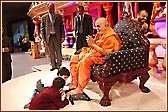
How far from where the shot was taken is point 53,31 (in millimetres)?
3994

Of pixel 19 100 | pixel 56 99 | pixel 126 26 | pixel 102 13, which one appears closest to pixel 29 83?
pixel 19 100

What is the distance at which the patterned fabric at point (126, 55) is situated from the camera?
219 centimetres

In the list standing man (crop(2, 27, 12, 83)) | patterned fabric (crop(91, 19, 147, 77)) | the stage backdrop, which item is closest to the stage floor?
patterned fabric (crop(91, 19, 147, 77))

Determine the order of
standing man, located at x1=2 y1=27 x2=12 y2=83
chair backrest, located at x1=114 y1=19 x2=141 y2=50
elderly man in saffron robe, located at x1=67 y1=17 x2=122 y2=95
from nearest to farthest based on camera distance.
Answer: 1. elderly man in saffron robe, located at x1=67 y1=17 x2=122 y2=95
2. chair backrest, located at x1=114 y1=19 x2=141 y2=50
3. standing man, located at x1=2 y1=27 x2=12 y2=83

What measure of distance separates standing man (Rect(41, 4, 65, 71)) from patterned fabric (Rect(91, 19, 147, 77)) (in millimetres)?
1600

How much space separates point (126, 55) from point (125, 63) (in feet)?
0.29

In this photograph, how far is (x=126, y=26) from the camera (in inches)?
102

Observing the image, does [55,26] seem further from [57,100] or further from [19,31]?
[19,31]

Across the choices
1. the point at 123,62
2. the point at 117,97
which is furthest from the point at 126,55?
the point at 117,97

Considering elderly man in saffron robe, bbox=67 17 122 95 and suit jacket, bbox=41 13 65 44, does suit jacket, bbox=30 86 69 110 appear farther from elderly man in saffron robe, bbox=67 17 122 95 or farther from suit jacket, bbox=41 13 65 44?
suit jacket, bbox=41 13 65 44

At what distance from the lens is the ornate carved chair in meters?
2.17

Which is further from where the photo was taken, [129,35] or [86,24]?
[86,24]

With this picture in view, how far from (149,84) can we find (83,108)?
1.20 metres

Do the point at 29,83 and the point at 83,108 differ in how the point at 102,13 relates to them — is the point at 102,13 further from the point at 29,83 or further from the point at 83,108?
the point at 83,108
